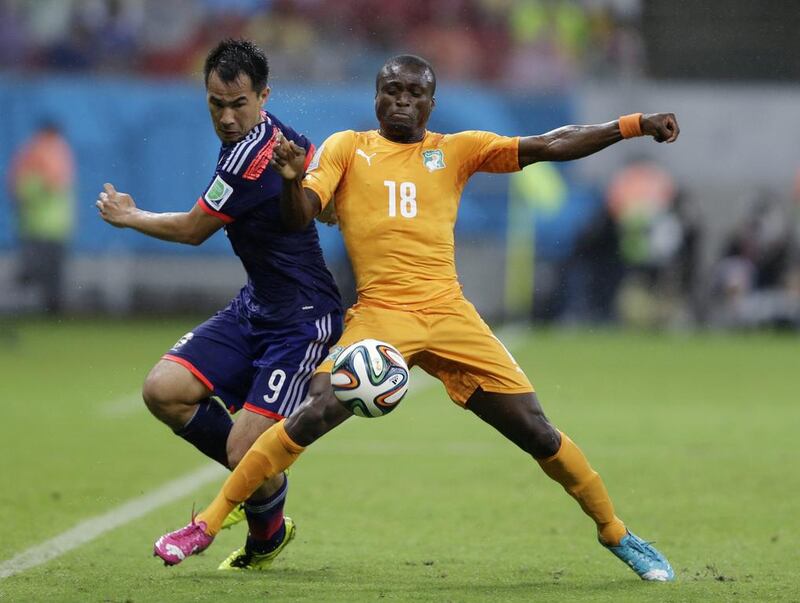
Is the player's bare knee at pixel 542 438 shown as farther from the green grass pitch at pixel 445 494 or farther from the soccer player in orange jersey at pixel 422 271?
the green grass pitch at pixel 445 494

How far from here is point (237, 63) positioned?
647 cm

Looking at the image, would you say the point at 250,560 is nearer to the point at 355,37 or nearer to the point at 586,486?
the point at 586,486

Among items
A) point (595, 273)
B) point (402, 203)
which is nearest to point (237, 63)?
point (402, 203)

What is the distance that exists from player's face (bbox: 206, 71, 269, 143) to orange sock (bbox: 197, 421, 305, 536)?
1249mm

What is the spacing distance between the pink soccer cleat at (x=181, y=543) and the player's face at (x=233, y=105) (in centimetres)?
163

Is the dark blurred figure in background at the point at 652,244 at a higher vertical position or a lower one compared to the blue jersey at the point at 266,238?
lower

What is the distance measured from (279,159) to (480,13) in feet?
58.9

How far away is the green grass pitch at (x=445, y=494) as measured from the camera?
6.27 m

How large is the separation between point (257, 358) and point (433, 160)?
→ 45.3 inches

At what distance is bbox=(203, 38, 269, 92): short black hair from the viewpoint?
6449mm

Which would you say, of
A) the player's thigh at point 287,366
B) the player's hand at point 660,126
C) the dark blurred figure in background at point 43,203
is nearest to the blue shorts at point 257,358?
the player's thigh at point 287,366

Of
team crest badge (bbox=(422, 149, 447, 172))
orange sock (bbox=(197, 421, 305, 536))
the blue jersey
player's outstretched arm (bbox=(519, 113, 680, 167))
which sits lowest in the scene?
orange sock (bbox=(197, 421, 305, 536))

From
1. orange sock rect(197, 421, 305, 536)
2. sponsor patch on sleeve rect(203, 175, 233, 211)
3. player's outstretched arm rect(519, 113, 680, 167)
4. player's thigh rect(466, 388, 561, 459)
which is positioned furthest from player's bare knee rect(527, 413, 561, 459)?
sponsor patch on sleeve rect(203, 175, 233, 211)

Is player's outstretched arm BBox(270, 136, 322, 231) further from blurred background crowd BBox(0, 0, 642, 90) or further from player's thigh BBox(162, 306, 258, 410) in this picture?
blurred background crowd BBox(0, 0, 642, 90)
